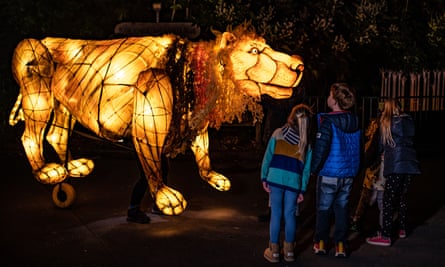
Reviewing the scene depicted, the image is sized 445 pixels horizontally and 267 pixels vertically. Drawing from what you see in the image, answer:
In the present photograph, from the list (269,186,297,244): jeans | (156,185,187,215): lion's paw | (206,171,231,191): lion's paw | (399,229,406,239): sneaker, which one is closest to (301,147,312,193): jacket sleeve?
(269,186,297,244): jeans

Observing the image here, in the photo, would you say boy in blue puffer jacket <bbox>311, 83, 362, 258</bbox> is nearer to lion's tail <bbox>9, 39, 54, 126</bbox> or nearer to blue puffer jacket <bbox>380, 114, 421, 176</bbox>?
blue puffer jacket <bbox>380, 114, 421, 176</bbox>

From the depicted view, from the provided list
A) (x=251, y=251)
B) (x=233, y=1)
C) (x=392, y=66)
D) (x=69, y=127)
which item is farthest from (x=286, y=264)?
(x=392, y=66)

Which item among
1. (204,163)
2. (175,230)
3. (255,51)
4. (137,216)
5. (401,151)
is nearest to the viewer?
(401,151)

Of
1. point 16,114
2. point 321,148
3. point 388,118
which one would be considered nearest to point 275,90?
point 321,148

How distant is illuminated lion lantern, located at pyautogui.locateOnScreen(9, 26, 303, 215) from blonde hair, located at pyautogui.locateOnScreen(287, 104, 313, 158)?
854 mm

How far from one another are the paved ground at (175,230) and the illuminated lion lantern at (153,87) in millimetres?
454

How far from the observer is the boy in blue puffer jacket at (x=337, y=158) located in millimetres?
6070

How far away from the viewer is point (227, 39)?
685 centimetres

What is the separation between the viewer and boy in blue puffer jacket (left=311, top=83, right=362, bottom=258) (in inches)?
239

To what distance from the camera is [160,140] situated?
6.82 meters

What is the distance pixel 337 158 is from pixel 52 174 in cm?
327

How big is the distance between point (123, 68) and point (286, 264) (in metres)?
2.64

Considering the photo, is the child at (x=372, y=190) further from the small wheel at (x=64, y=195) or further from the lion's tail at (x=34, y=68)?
the lion's tail at (x=34, y=68)

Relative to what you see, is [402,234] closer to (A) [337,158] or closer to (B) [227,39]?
(A) [337,158]
